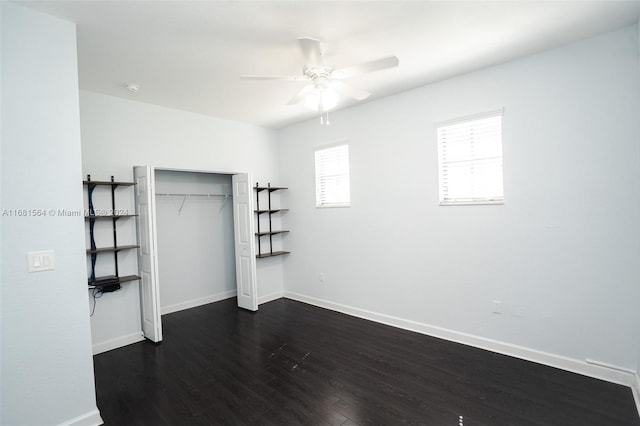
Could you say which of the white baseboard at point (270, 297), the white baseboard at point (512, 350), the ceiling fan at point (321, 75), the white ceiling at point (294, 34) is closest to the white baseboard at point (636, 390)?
the white baseboard at point (512, 350)

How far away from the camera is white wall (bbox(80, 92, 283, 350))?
11.3ft

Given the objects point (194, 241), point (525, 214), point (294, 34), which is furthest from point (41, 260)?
point (525, 214)

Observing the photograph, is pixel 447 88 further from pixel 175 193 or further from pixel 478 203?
pixel 175 193

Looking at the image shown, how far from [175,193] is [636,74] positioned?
535cm

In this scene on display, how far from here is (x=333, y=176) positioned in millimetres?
4621

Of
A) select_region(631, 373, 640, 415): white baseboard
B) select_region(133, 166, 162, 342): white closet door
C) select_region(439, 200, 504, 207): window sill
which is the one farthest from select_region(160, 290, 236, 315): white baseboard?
select_region(631, 373, 640, 415): white baseboard

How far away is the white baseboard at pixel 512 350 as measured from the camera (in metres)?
2.51

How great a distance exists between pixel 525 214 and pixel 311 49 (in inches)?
97.5

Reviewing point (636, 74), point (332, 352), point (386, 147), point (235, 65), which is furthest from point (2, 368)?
point (636, 74)

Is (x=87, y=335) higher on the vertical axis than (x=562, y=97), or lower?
lower

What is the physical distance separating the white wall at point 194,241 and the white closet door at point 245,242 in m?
0.62

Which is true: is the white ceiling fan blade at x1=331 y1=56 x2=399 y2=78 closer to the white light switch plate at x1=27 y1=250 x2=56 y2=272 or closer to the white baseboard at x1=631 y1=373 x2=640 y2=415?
the white light switch plate at x1=27 y1=250 x2=56 y2=272

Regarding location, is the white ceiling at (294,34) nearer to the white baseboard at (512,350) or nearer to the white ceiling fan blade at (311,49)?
the white ceiling fan blade at (311,49)

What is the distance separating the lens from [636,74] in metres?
2.41
